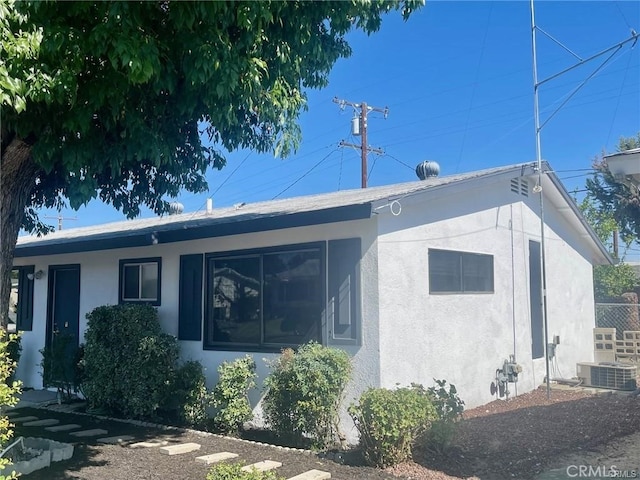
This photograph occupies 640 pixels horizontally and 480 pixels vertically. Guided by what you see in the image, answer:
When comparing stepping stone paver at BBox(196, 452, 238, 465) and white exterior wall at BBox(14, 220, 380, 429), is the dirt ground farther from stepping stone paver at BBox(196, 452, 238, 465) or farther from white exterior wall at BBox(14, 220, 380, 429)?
white exterior wall at BBox(14, 220, 380, 429)

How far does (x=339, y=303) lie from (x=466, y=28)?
762 centimetres

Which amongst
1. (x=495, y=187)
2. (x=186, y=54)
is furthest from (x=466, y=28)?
(x=186, y=54)

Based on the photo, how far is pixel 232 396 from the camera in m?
7.30

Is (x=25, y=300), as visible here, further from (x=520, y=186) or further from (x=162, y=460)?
(x=520, y=186)

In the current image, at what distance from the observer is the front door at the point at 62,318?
9.79 meters

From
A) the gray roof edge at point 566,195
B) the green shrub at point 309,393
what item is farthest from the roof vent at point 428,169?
the green shrub at point 309,393

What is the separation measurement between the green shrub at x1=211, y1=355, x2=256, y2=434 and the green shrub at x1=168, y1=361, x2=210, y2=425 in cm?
39

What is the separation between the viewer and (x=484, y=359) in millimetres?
8969

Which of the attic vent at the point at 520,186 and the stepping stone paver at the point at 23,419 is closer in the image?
the stepping stone paver at the point at 23,419

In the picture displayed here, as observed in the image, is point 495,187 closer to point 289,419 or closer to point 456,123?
point 289,419

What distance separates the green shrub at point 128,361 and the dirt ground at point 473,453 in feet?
1.36

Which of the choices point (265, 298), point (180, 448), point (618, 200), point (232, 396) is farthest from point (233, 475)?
point (618, 200)

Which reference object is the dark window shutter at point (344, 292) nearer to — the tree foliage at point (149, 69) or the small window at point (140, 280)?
the tree foliage at point (149, 69)

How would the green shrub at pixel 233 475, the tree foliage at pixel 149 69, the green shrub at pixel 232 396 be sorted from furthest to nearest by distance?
the green shrub at pixel 232 396
the tree foliage at pixel 149 69
the green shrub at pixel 233 475
